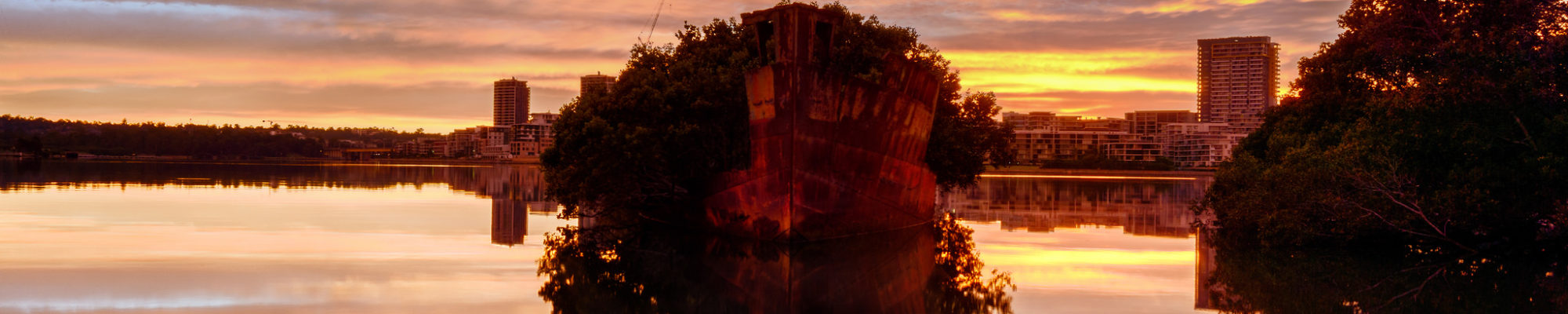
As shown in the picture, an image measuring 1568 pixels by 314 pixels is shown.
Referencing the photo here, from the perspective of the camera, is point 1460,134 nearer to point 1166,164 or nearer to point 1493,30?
point 1493,30

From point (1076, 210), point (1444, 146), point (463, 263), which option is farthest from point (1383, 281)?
point (1076, 210)

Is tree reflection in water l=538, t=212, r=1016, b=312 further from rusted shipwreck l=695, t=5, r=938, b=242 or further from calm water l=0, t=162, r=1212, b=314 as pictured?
rusted shipwreck l=695, t=5, r=938, b=242

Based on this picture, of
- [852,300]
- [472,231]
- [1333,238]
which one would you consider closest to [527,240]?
[472,231]

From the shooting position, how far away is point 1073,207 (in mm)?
40438

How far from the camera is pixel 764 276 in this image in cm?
1652

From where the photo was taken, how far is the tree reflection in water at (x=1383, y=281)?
13.7 m

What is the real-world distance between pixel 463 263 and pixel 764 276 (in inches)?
191

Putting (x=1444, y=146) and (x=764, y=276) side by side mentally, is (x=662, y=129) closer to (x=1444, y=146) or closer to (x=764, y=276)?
(x=764, y=276)

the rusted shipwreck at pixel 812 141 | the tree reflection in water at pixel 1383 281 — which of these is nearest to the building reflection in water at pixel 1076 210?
the rusted shipwreck at pixel 812 141

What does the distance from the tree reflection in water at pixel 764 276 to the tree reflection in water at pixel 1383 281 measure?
335 cm

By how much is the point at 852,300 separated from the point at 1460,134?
12.9 metres

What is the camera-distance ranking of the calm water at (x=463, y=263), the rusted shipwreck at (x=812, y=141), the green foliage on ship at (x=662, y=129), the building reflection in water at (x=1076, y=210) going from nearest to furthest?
the calm water at (x=463, y=263) < the rusted shipwreck at (x=812, y=141) < the green foliage on ship at (x=662, y=129) < the building reflection in water at (x=1076, y=210)

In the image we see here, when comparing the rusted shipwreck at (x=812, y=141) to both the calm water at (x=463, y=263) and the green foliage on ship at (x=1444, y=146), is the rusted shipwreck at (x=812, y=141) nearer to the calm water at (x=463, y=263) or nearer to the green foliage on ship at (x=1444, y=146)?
the calm water at (x=463, y=263)

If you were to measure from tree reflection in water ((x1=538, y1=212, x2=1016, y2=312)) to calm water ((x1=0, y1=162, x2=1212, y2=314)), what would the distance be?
8 centimetres
